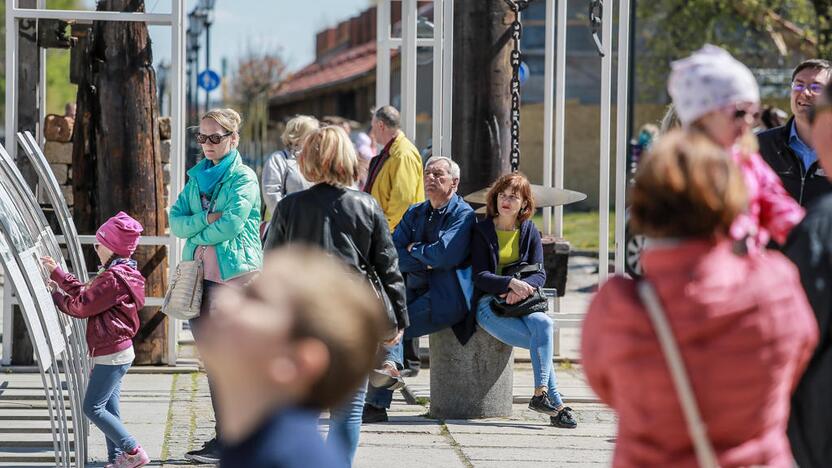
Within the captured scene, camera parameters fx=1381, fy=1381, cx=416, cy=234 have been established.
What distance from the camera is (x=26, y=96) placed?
10211 millimetres

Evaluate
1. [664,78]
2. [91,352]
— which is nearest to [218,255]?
[91,352]

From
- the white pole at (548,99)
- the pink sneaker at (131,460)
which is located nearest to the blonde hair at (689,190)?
the pink sneaker at (131,460)

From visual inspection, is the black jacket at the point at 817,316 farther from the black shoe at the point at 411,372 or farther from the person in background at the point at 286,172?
the person in background at the point at 286,172

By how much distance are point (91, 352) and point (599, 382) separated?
393 centimetres

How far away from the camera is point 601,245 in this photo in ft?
31.5

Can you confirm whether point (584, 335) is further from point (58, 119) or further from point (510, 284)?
point (58, 119)

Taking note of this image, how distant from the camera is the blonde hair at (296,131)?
33.6 ft

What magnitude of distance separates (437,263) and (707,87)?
482 centimetres

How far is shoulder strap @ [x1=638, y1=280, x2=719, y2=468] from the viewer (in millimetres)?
2977

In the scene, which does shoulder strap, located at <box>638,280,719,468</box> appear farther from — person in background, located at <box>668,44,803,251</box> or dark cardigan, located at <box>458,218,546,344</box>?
dark cardigan, located at <box>458,218,546,344</box>

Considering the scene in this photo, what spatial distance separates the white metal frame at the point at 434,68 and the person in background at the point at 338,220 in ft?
11.6

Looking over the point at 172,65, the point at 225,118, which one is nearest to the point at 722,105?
→ the point at 225,118

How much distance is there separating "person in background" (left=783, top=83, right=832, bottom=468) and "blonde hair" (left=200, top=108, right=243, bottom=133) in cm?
414

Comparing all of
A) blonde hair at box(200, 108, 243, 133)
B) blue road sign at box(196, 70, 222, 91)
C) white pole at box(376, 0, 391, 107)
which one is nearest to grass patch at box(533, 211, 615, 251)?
blue road sign at box(196, 70, 222, 91)
